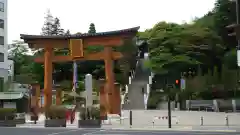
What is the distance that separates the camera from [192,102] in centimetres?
4903

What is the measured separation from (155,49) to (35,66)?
2371cm

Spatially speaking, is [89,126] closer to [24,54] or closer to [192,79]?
[192,79]

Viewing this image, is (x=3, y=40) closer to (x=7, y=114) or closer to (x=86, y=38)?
(x=86, y=38)

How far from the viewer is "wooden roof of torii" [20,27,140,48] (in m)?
40.5

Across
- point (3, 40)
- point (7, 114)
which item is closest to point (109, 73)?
point (7, 114)

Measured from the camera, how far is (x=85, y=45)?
4275cm

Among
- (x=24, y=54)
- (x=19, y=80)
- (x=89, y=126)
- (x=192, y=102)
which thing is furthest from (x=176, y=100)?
(x=24, y=54)

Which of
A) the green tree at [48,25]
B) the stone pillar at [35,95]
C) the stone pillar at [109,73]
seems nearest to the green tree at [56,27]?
the green tree at [48,25]

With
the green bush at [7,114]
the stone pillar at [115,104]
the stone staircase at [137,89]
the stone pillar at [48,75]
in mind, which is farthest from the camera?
the stone staircase at [137,89]

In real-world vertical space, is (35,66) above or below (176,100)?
above

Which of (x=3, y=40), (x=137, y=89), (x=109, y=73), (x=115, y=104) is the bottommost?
(x=115, y=104)

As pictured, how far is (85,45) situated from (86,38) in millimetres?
866

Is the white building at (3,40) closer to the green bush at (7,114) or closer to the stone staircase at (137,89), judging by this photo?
the stone staircase at (137,89)

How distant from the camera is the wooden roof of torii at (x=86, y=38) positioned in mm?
40469
